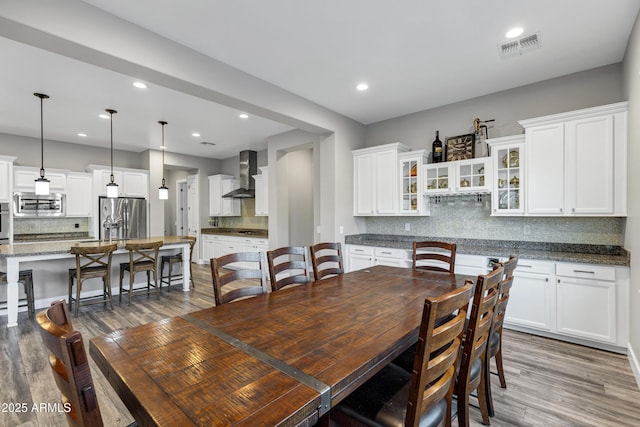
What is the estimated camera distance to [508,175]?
11.8 ft

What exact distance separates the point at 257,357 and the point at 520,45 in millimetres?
3410

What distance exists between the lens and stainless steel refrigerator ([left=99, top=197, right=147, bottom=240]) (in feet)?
20.8

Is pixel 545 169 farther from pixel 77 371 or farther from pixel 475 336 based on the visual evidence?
pixel 77 371

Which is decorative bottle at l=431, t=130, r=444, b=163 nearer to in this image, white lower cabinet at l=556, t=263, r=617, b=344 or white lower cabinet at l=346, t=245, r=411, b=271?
white lower cabinet at l=346, t=245, r=411, b=271

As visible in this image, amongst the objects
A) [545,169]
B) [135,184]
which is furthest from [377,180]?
[135,184]

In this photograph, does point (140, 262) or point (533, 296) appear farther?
point (140, 262)

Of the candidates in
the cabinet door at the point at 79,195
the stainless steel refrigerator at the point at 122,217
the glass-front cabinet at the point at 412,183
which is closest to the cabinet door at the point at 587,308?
the glass-front cabinet at the point at 412,183

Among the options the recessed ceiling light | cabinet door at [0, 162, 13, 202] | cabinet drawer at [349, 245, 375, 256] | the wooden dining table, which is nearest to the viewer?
the wooden dining table

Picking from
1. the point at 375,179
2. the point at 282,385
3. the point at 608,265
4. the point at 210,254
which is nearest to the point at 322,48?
the point at 375,179

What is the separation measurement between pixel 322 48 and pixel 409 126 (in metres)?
2.35

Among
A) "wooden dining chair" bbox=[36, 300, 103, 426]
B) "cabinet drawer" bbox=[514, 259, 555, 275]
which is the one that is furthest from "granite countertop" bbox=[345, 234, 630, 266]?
"wooden dining chair" bbox=[36, 300, 103, 426]

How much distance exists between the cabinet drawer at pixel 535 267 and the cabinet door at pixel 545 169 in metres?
0.56

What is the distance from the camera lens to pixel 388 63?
316 cm

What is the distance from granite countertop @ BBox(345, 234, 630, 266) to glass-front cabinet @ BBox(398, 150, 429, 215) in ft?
1.63
